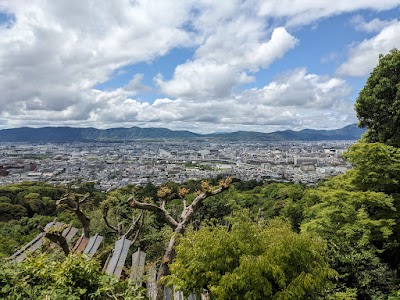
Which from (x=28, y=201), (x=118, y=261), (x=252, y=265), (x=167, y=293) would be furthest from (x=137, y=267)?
(x=28, y=201)

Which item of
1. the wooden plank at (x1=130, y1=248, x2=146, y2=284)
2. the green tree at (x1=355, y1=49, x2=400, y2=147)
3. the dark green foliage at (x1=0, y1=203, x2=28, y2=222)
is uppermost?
the green tree at (x1=355, y1=49, x2=400, y2=147)

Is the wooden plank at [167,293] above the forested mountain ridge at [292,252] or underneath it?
underneath

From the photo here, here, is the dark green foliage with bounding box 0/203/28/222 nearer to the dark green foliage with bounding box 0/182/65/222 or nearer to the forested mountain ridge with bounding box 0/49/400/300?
the dark green foliage with bounding box 0/182/65/222

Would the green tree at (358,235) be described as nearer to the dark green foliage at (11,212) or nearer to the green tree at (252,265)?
the green tree at (252,265)

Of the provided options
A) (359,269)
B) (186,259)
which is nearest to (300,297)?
(186,259)

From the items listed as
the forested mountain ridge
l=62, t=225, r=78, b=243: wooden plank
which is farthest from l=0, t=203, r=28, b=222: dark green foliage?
l=62, t=225, r=78, b=243: wooden plank

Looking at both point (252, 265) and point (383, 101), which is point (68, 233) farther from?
point (383, 101)

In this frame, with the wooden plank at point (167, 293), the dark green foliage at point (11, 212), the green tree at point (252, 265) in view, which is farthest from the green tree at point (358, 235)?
the dark green foliage at point (11, 212)
